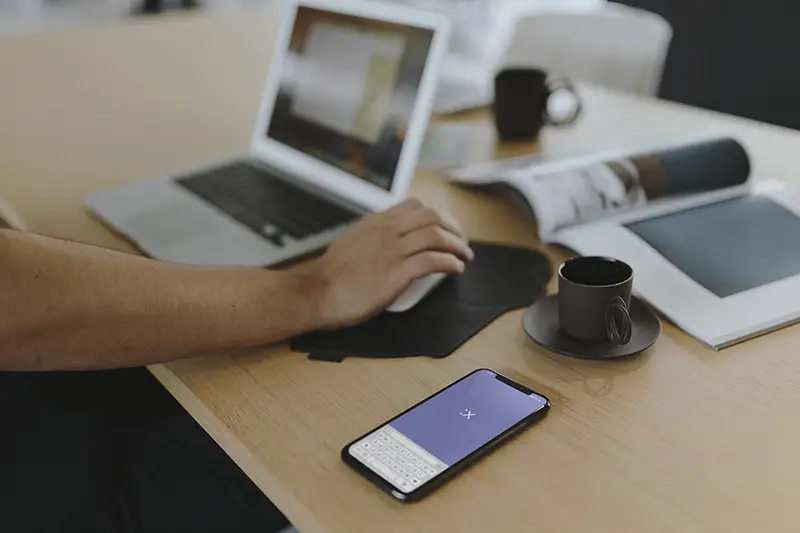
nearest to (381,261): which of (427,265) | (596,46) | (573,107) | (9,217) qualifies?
(427,265)

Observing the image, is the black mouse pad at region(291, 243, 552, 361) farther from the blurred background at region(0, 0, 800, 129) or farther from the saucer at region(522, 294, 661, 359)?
the blurred background at region(0, 0, 800, 129)

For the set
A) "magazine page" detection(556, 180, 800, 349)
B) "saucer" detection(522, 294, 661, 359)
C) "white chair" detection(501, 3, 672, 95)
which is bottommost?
"saucer" detection(522, 294, 661, 359)

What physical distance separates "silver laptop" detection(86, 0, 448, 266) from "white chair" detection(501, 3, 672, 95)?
746 mm

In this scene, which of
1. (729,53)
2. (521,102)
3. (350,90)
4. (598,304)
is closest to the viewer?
(598,304)

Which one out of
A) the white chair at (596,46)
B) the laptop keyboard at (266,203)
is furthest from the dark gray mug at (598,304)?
the white chair at (596,46)

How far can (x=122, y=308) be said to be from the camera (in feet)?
2.70

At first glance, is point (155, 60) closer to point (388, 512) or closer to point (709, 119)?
point (709, 119)

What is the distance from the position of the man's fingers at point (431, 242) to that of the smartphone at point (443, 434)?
0.17 meters

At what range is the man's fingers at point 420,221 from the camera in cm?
Answer: 93

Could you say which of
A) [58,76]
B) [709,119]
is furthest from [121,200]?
[709,119]

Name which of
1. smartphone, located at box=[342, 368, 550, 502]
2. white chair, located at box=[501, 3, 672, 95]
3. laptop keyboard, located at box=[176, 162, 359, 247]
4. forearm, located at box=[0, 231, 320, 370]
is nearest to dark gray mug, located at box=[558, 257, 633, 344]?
smartphone, located at box=[342, 368, 550, 502]

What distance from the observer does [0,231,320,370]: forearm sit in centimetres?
79

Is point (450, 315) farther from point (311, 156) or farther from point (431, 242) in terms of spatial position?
point (311, 156)

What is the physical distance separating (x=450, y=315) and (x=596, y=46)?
4.05 ft
